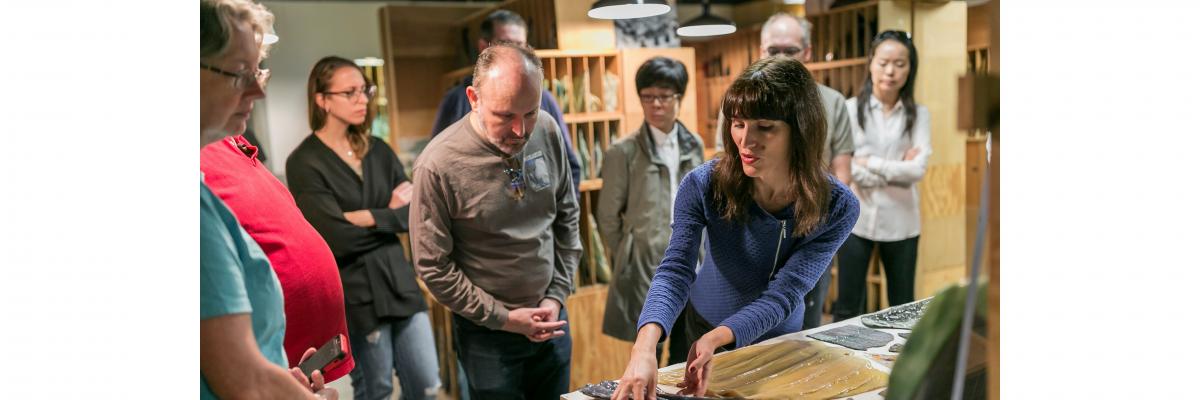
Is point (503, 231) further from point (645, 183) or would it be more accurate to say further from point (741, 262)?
point (741, 262)

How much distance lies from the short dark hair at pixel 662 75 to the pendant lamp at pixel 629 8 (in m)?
0.12

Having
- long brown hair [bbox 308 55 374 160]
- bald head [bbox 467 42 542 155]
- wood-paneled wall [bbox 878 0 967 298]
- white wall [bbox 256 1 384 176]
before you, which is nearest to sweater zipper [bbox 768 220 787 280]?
wood-paneled wall [bbox 878 0 967 298]

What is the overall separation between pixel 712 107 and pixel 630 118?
0.34 metres

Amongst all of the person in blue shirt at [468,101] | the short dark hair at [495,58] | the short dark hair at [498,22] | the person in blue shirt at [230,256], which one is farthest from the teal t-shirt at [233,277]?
the short dark hair at [498,22]

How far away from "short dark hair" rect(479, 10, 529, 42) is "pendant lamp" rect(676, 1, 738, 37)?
438mm

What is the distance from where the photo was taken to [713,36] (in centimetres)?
216

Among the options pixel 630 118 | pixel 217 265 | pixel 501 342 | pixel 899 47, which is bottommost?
pixel 501 342

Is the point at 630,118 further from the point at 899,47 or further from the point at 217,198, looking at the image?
the point at 217,198

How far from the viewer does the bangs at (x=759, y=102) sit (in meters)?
1.47

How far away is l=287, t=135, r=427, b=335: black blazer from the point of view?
1798mm

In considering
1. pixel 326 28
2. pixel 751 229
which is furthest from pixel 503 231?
pixel 326 28
